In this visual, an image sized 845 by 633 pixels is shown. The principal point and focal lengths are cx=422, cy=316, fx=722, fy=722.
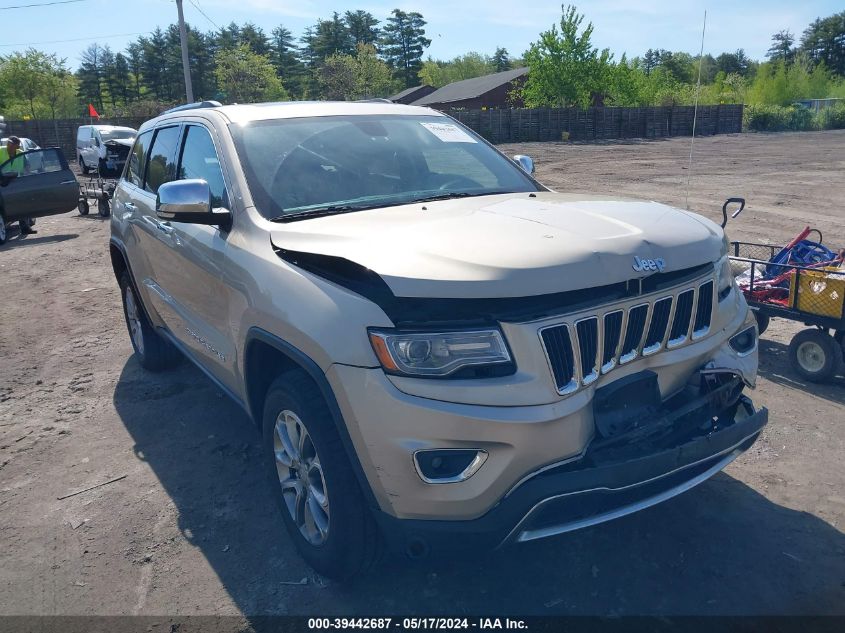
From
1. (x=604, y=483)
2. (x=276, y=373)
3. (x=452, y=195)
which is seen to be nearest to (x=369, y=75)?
(x=452, y=195)

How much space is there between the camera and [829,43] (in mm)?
99562

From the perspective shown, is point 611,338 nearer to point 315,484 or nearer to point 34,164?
point 315,484

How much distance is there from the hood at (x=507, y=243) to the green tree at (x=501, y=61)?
109 metres

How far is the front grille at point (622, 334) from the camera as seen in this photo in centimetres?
252

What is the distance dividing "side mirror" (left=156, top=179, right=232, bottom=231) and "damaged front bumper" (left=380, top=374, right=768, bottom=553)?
1716 mm

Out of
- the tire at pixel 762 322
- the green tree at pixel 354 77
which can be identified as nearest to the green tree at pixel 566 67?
the green tree at pixel 354 77

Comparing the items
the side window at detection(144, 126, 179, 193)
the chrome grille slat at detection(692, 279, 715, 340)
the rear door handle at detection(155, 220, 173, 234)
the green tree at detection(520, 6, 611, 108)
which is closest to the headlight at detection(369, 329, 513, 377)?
the chrome grille slat at detection(692, 279, 715, 340)

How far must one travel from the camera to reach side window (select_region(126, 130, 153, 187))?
17.8ft

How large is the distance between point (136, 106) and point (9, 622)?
232 ft

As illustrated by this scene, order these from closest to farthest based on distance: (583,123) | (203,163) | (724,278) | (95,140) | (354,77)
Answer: (724,278) < (203,163) < (95,140) < (583,123) < (354,77)

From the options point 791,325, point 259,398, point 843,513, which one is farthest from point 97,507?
point 791,325

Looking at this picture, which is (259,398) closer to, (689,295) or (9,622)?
(9,622)

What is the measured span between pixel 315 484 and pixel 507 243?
4.16ft

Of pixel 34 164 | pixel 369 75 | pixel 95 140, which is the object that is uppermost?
pixel 369 75
